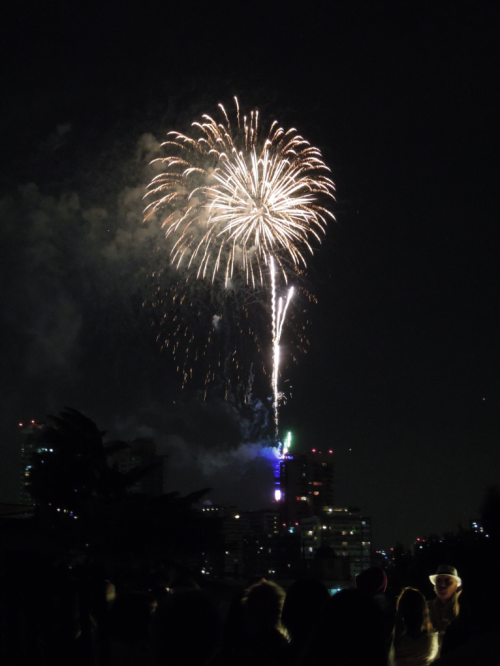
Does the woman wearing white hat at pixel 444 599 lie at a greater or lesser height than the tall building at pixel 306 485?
lesser

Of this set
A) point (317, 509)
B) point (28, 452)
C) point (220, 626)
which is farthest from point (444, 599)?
point (317, 509)

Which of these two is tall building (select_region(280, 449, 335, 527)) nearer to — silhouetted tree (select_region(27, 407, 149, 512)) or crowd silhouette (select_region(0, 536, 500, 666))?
silhouetted tree (select_region(27, 407, 149, 512))

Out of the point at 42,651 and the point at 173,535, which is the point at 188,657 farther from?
the point at 173,535

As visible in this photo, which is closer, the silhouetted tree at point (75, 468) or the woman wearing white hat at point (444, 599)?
the woman wearing white hat at point (444, 599)

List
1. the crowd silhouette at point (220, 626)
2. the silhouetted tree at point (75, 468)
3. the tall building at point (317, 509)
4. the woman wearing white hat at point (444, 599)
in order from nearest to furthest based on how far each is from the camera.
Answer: the crowd silhouette at point (220, 626) < the woman wearing white hat at point (444, 599) < the silhouetted tree at point (75, 468) < the tall building at point (317, 509)

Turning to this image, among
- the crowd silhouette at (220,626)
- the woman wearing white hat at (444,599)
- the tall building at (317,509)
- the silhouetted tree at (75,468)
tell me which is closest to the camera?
the crowd silhouette at (220,626)

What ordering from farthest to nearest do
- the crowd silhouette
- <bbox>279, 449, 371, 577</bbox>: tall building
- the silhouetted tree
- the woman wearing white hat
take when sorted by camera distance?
<bbox>279, 449, 371, 577</bbox>: tall building < the silhouetted tree < the woman wearing white hat < the crowd silhouette

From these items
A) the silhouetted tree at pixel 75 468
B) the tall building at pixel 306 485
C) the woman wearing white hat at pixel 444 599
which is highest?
the tall building at pixel 306 485

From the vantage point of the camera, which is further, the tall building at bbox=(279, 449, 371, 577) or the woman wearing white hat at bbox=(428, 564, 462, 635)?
the tall building at bbox=(279, 449, 371, 577)

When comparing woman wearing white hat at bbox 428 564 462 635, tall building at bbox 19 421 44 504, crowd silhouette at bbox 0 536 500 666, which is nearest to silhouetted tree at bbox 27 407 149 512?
tall building at bbox 19 421 44 504

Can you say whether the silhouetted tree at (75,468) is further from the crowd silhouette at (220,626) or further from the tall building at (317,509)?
the tall building at (317,509)

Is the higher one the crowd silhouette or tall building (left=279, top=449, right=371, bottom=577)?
tall building (left=279, top=449, right=371, bottom=577)

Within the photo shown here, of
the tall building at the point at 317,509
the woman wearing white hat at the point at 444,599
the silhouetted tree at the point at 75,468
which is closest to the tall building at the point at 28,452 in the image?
the silhouetted tree at the point at 75,468
